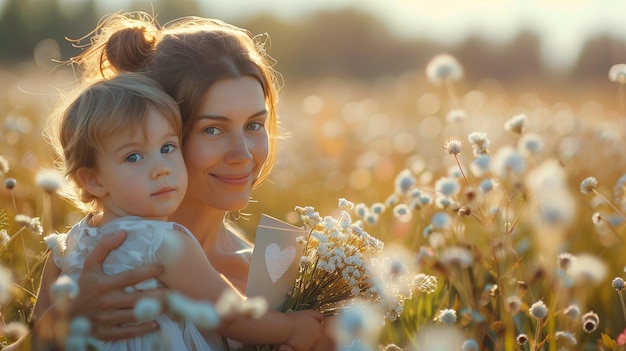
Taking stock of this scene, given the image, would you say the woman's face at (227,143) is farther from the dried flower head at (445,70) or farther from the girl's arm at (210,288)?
the dried flower head at (445,70)

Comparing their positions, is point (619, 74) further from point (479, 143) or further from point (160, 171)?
point (160, 171)

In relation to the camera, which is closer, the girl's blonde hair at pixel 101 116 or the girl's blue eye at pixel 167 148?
the girl's blonde hair at pixel 101 116

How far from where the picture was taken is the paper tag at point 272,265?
2.96 meters

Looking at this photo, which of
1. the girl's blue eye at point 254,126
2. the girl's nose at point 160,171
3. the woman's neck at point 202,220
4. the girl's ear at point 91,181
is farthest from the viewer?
the woman's neck at point 202,220

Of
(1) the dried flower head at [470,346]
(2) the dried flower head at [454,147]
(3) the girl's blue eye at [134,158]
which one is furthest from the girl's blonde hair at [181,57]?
(1) the dried flower head at [470,346]

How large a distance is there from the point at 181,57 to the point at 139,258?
3.44ft

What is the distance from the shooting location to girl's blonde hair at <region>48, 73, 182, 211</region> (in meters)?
2.71

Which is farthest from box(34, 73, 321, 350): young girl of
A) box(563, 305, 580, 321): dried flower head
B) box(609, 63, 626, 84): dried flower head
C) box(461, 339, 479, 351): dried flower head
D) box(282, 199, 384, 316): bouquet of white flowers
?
box(609, 63, 626, 84): dried flower head

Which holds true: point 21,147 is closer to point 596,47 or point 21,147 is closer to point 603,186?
point 603,186

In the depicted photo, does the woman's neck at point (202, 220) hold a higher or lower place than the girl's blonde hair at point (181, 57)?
lower

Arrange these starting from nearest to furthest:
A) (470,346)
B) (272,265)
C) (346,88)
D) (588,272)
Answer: (588,272), (470,346), (272,265), (346,88)

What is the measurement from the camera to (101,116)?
2723 millimetres

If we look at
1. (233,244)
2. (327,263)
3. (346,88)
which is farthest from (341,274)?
(346,88)

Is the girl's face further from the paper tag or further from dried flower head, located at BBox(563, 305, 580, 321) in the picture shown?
dried flower head, located at BBox(563, 305, 580, 321)
